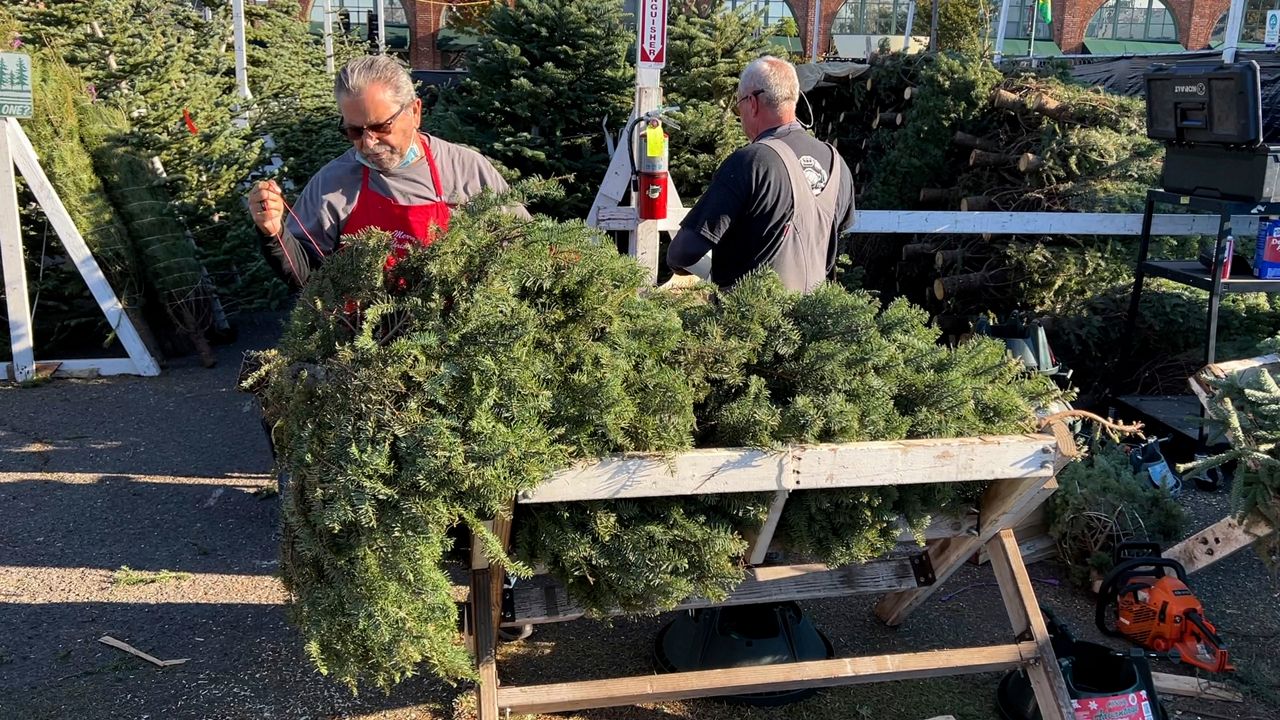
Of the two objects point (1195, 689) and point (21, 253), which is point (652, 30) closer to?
point (1195, 689)

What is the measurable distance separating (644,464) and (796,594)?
0.86m

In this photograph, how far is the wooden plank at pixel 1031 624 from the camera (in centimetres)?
252

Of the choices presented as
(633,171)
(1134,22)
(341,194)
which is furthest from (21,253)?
(1134,22)

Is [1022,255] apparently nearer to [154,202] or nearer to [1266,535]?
[1266,535]

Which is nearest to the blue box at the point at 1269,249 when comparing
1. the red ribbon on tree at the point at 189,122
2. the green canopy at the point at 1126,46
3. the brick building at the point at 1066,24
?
the red ribbon on tree at the point at 189,122

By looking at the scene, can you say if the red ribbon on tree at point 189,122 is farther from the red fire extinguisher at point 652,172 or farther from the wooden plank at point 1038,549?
the wooden plank at point 1038,549

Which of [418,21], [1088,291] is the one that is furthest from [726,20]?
[418,21]

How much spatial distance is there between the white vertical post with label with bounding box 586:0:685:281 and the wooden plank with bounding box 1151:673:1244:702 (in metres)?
2.90

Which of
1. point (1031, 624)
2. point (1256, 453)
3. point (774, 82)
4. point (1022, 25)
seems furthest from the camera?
point (1022, 25)

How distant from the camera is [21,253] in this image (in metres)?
6.22

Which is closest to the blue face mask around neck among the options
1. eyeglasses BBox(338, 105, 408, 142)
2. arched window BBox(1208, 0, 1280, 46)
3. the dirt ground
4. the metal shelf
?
eyeglasses BBox(338, 105, 408, 142)

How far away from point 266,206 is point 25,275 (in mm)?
4985

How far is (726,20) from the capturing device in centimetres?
659

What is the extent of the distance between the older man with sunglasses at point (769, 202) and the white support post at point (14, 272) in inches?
198
